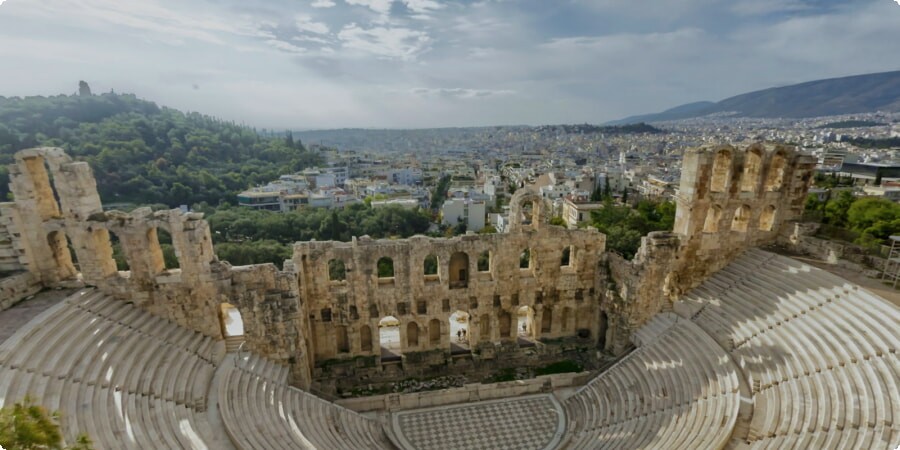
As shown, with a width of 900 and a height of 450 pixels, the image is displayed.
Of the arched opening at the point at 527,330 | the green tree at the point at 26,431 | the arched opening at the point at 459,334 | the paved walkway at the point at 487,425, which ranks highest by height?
the green tree at the point at 26,431

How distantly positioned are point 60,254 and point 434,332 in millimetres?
17595

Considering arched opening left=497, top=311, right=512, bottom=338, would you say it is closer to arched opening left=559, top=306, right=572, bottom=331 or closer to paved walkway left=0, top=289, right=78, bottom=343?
arched opening left=559, top=306, right=572, bottom=331

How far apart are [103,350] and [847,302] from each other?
2803 cm

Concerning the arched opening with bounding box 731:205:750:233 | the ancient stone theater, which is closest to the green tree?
the ancient stone theater

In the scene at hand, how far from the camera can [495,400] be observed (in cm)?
2159

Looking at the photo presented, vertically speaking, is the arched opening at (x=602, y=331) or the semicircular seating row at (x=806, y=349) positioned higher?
the semicircular seating row at (x=806, y=349)

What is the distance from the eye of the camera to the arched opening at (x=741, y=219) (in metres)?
23.5

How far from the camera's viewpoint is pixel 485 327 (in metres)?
25.0

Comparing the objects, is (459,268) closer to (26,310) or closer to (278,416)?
(278,416)

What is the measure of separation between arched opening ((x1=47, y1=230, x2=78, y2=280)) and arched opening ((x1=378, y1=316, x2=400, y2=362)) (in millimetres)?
14159

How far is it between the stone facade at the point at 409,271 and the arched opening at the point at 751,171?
0.08 metres

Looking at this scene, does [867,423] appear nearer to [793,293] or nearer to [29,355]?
[793,293]

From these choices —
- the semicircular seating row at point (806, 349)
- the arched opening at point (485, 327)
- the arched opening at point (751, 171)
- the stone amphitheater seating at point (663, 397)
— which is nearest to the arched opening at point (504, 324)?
the arched opening at point (485, 327)

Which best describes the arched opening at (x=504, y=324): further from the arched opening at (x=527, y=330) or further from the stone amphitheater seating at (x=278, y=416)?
the stone amphitheater seating at (x=278, y=416)
